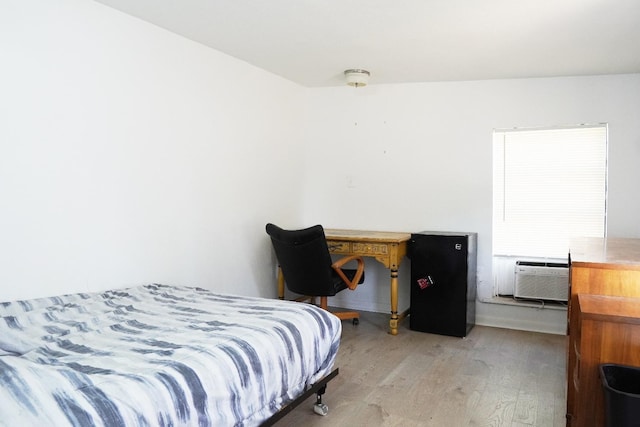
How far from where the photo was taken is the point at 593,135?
4145 mm

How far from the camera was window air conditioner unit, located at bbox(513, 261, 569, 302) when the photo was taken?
4.21 m

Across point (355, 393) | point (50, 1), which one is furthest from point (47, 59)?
point (355, 393)

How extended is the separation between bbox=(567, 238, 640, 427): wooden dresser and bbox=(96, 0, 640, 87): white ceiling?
4.59 ft

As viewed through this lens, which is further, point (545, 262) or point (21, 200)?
point (545, 262)

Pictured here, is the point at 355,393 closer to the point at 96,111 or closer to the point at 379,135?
the point at 96,111

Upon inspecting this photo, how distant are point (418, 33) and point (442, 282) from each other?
201 cm

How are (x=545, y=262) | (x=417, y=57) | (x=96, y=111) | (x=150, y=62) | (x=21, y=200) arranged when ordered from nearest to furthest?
1. (x=21, y=200)
2. (x=96, y=111)
3. (x=150, y=62)
4. (x=417, y=57)
5. (x=545, y=262)

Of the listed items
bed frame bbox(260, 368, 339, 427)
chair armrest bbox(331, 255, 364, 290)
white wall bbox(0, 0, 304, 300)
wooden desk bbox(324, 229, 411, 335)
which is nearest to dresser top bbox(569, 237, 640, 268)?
bed frame bbox(260, 368, 339, 427)

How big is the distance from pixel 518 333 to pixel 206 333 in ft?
10.1

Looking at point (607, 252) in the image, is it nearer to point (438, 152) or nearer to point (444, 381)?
point (444, 381)

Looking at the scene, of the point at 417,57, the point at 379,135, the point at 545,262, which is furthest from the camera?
the point at 379,135

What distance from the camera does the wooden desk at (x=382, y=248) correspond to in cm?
412

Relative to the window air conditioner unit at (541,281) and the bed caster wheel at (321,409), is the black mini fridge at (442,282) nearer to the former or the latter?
the window air conditioner unit at (541,281)

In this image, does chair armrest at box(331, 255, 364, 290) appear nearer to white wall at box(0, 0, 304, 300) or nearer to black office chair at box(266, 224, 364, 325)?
black office chair at box(266, 224, 364, 325)
